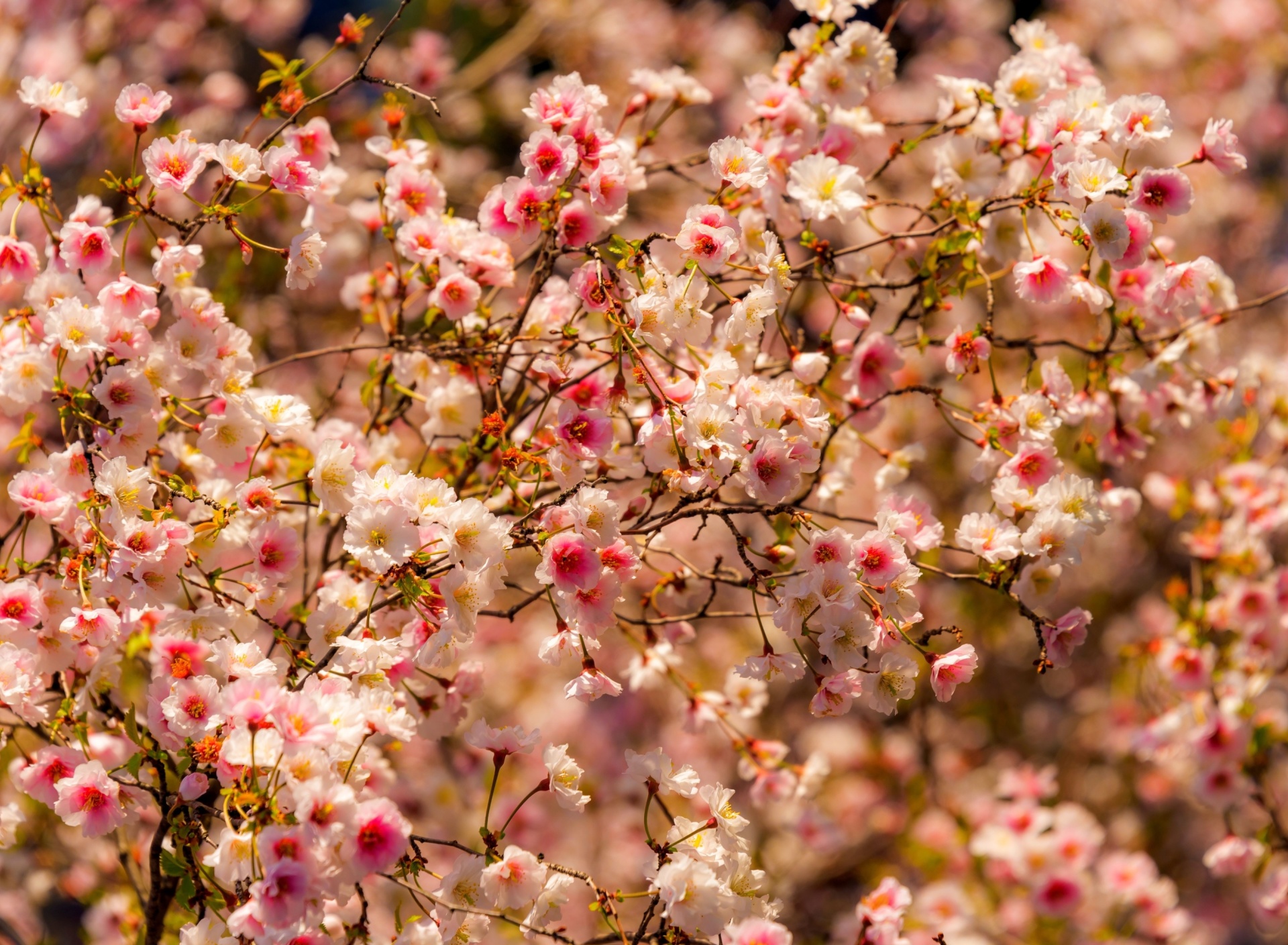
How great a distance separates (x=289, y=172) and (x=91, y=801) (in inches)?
42.0

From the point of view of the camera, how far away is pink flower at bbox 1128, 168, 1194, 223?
1740mm

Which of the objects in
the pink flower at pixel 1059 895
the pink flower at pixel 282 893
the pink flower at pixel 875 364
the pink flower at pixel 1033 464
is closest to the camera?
the pink flower at pixel 282 893

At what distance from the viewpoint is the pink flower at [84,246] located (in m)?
1.78

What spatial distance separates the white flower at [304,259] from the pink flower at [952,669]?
121cm

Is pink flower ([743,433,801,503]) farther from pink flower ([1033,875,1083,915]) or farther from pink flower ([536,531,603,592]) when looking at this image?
pink flower ([1033,875,1083,915])

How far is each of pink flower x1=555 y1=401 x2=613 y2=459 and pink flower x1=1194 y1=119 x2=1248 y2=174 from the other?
120 cm

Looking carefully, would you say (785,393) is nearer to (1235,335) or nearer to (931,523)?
(931,523)

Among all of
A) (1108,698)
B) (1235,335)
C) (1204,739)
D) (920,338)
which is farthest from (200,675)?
(1235,335)

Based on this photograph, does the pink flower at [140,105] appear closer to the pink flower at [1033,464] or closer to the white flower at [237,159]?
the white flower at [237,159]

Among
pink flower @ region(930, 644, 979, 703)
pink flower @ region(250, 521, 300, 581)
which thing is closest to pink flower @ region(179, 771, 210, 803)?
pink flower @ region(250, 521, 300, 581)

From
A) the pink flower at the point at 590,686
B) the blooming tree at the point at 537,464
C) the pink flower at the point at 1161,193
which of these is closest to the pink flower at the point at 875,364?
the blooming tree at the point at 537,464

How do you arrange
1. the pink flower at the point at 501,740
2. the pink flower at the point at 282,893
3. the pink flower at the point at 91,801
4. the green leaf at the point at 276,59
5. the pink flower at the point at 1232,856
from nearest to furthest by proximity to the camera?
1. the pink flower at the point at 282,893
2. the pink flower at the point at 91,801
3. the pink flower at the point at 501,740
4. the green leaf at the point at 276,59
5. the pink flower at the point at 1232,856

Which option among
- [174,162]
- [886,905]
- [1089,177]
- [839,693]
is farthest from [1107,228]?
[174,162]

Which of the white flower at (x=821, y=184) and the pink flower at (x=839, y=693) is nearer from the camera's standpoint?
the pink flower at (x=839, y=693)
